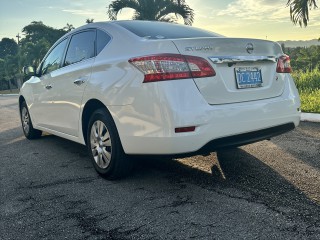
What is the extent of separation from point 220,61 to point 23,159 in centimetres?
→ 316

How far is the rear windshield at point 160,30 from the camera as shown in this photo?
3.61 metres

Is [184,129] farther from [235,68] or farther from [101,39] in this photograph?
[101,39]

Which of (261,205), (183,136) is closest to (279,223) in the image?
(261,205)

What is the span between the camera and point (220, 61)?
3.09 meters

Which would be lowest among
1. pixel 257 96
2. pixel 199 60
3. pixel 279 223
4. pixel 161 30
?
pixel 279 223

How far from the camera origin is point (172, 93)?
292 cm

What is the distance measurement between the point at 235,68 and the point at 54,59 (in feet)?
10.0

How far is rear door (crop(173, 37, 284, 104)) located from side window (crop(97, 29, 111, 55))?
1042mm

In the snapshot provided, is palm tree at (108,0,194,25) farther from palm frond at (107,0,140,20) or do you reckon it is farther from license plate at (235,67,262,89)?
license plate at (235,67,262,89)

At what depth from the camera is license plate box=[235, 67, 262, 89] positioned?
3.19m

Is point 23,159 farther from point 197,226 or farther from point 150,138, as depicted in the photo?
point 197,226

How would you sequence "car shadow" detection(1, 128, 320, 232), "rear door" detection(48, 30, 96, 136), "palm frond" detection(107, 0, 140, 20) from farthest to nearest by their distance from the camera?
"palm frond" detection(107, 0, 140, 20) → "rear door" detection(48, 30, 96, 136) → "car shadow" detection(1, 128, 320, 232)

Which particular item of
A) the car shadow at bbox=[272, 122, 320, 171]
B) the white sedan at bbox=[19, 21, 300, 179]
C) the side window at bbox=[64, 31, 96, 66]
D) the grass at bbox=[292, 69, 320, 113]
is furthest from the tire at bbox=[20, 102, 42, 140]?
the grass at bbox=[292, 69, 320, 113]

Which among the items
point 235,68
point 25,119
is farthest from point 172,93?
point 25,119
